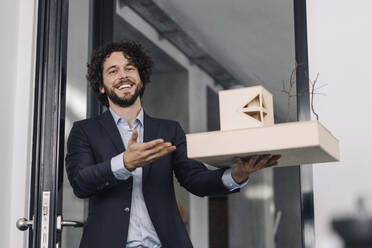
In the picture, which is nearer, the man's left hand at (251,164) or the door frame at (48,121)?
the man's left hand at (251,164)

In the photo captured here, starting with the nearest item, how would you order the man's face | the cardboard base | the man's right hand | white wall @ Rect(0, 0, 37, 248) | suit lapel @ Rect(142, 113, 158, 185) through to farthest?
the cardboard base
the man's right hand
suit lapel @ Rect(142, 113, 158, 185)
the man's face
white wall @ Rect(0, 0, 37, 248)

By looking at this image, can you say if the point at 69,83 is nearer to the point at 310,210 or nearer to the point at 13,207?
the point at 13,207

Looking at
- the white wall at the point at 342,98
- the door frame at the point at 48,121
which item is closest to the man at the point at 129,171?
the door frame at the point at 48,121

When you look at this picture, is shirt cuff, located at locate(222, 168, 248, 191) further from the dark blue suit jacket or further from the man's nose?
the man's nose

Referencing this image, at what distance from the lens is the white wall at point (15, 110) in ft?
7.66

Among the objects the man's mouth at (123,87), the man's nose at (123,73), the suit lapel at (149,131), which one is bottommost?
the suit lapel at (149,131)

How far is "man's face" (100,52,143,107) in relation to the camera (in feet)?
6.44

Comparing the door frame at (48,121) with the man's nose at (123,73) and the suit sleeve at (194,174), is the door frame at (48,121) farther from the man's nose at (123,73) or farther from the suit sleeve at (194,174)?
the suit sleeve at (194,174)

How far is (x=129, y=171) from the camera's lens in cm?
162

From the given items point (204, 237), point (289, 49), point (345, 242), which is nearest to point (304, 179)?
point (345, 242)

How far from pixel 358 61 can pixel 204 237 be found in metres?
4.48

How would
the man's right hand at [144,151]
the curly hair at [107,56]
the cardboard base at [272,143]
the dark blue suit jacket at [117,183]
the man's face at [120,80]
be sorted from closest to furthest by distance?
the cardboard base at [272,143], the man's right hand at [144,151], the dark blue suit jacket at [117,183], the man's face at [120,80], the curly hair at [107,56]

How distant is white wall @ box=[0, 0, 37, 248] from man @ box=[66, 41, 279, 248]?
0.51 meters

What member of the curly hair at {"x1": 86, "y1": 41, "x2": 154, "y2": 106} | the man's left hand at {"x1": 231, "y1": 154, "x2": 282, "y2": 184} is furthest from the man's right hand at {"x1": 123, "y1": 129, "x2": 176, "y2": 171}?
the curly hair at {"x1": 86, "y1": 41, "x2": 154, "y2": 106}
